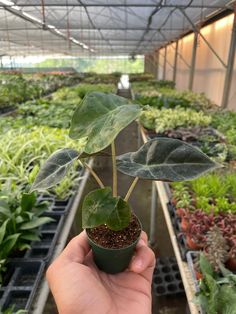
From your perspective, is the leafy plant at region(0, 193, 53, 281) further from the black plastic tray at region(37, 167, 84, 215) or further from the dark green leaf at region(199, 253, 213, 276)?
the dark green leaf at region(199, 253, 213, 276)

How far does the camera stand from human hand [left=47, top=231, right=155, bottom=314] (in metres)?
0.82

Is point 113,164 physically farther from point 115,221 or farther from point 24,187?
point 24,187

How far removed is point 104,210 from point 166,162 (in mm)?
214

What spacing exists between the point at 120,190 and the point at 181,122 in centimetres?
137

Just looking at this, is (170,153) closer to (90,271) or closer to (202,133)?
(90,271)

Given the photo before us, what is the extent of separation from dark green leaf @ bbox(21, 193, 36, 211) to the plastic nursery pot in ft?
2.70

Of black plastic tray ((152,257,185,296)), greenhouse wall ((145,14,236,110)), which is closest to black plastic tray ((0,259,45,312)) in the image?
black plastic tray ((152,257,185,296))

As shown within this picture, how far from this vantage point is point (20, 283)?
1279 millimetres

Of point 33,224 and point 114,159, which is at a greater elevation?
point 114,159

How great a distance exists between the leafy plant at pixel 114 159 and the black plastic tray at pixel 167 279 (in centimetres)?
168

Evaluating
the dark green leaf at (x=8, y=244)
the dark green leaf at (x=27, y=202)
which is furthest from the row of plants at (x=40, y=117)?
the dark green leaf at (x=8, y=244)

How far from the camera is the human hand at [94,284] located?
82 centimetres

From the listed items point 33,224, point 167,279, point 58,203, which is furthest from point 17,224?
point 167,279

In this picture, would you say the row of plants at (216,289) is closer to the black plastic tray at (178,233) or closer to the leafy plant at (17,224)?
the black plastic tray at (178,233)
